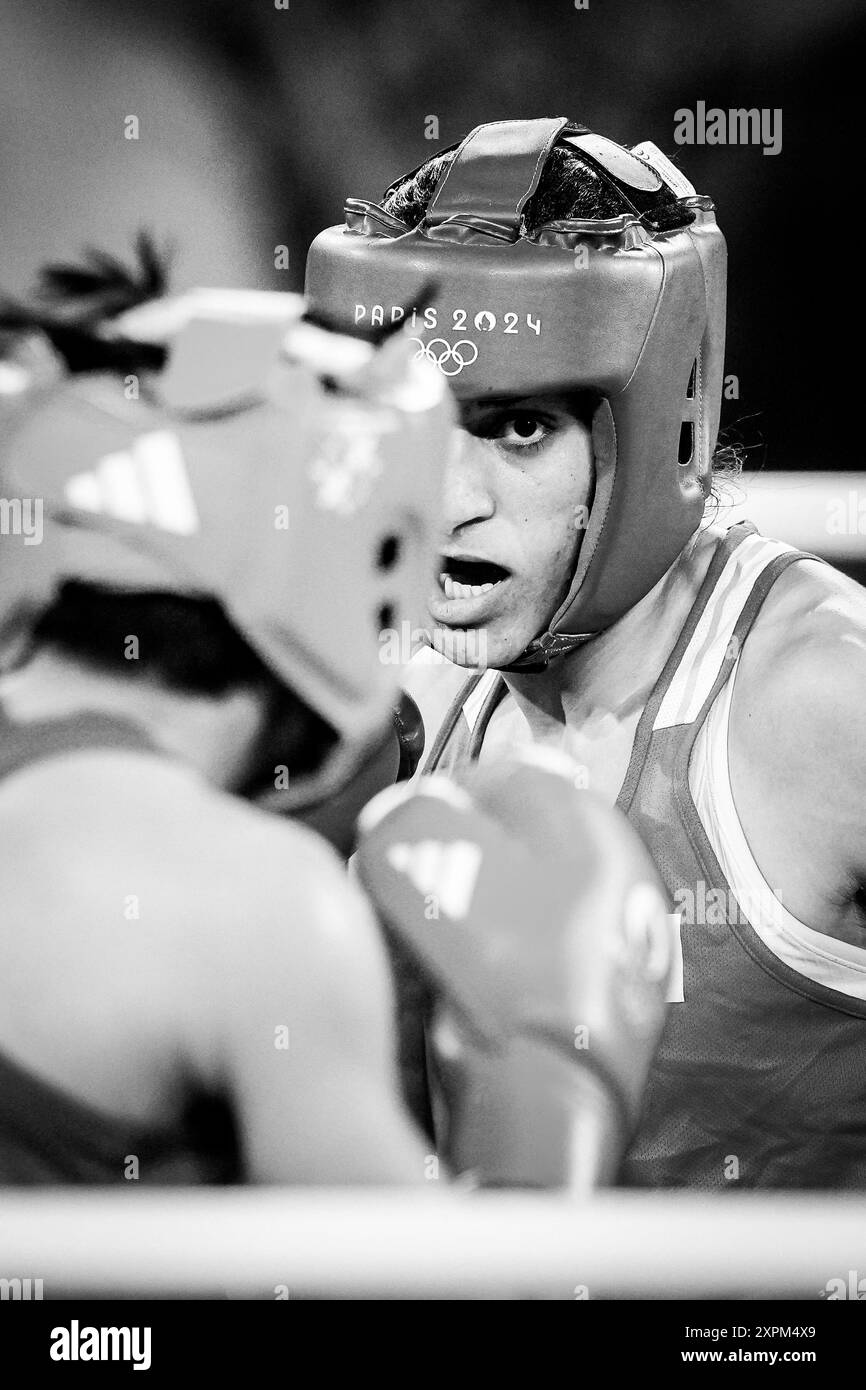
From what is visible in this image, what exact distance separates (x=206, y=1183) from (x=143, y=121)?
3.13 feet

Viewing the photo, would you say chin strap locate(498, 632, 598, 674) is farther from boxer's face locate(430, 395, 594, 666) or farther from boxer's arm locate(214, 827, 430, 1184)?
boxer's arm locate(214, 827, 430, 1184)

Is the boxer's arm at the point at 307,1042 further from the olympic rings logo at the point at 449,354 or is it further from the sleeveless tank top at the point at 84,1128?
the olympic rings logo at the point at 449,354

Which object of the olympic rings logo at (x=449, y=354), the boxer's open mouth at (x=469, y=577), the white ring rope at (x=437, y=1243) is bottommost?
the white ring rope at (x=437, y=1243)

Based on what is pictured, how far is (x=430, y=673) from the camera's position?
145cm

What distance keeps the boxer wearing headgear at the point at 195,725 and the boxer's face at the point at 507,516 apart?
0.05m

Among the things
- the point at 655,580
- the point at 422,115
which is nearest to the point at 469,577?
the point at 655,580

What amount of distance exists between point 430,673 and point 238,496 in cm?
37

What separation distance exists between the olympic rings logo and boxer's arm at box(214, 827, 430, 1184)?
1.40 ft

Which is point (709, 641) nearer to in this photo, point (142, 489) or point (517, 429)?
point (517, 429)

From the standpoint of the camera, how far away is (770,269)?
4.86 feet

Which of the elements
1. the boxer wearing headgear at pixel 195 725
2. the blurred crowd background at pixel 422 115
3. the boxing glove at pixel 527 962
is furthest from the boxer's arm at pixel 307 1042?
the blurred crowd background at pixel 422 115

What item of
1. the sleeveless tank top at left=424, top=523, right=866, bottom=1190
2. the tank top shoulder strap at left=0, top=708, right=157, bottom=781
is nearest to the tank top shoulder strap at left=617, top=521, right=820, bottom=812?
the sleeveless tank top at left=424, top=523, right=866, bottom=1190

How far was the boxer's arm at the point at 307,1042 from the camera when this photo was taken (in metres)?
1.04
